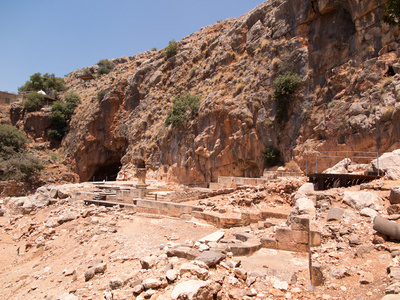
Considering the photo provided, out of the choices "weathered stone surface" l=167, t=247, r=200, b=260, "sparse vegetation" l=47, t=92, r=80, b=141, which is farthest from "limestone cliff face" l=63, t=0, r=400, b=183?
"sparse vegetation" l=47, t=92, r=80, b=141

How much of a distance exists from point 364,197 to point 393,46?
10.9 m

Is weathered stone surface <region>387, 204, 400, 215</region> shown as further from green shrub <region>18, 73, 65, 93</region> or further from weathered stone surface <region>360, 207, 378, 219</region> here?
green shrub <region>18, 73, 65, 93</region>

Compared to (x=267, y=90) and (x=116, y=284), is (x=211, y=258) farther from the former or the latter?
(x=267, y=90)

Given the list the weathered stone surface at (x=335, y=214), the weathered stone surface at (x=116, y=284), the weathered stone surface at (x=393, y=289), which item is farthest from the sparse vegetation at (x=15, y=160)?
the weathered stone surface at (x=393, y=289)

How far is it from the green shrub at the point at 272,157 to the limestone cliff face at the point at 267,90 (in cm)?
38

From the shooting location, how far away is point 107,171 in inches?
1460

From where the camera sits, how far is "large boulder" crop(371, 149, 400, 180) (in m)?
7.44

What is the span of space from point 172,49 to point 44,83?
28371 mm

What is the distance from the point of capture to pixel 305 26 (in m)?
17.2

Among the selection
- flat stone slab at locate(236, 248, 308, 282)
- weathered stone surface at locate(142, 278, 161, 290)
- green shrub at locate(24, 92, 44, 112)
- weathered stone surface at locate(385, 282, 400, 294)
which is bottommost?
flat stone slab at locate(236, 248, 308, 282)

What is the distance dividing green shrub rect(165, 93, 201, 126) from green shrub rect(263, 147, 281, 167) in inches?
315

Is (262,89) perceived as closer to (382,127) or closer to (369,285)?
(382,127)

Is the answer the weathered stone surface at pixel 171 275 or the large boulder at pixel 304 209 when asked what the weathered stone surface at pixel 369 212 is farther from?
the weathered stone surface at pixel 171 275

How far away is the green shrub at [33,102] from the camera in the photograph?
38.4 m
